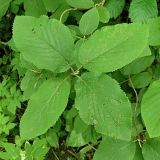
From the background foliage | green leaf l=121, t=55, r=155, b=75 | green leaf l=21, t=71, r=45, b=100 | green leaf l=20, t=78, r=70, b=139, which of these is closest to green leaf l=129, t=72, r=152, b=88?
green leaf l=121, t=55, r=155, b=75

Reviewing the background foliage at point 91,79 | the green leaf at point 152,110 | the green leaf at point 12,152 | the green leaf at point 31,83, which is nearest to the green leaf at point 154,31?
the background foliage at point 91,79

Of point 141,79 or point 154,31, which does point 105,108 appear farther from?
point 141,79

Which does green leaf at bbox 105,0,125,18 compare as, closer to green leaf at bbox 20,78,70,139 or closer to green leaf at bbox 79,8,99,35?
green leaf at bbox 79,8,99,35

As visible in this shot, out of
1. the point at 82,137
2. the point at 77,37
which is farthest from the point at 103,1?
the point at 82,137

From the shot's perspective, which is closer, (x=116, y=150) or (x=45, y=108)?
(x=45, y=108)

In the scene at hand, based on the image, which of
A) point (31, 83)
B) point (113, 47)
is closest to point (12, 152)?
point (31, 83)

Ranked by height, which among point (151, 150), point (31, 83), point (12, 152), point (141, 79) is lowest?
point (12, 152)

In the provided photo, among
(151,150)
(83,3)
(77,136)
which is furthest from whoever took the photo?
(77,136)
